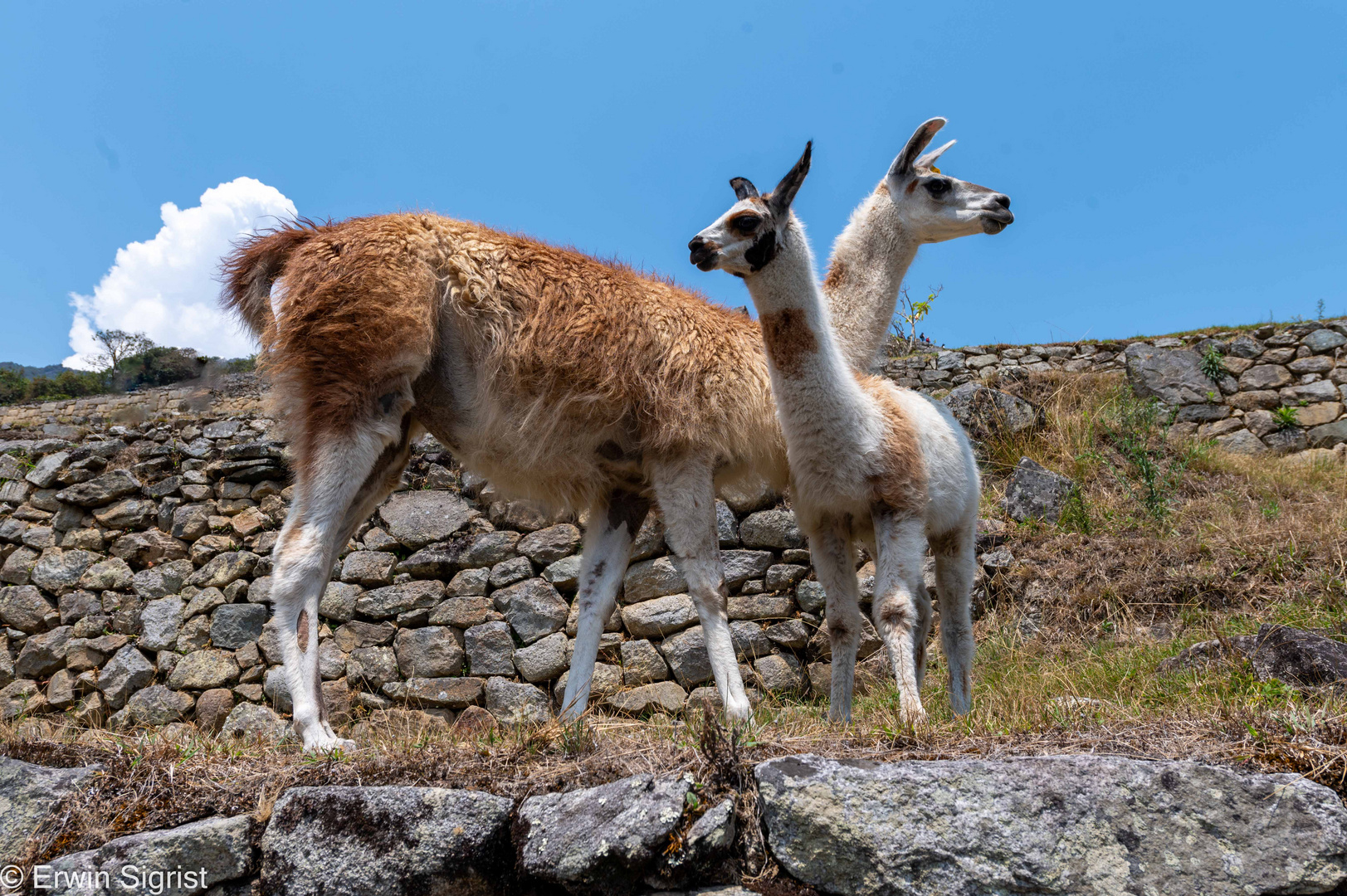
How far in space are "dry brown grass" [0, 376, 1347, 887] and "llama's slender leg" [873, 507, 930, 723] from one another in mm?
230

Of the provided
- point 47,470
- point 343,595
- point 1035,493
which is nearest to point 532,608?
point 343,595

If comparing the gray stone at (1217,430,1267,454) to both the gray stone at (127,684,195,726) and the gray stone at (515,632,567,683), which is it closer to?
the gray stone at (515,632,567,683)

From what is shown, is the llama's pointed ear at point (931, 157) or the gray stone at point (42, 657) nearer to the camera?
the llama's pointed ear at point (931, 157)

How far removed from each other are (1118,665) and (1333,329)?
8.89 m

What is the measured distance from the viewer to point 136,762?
2.76 metres

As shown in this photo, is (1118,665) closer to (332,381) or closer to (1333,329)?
(332,381)

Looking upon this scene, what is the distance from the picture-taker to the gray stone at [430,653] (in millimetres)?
6422

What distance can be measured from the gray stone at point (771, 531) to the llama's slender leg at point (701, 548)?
324 cm

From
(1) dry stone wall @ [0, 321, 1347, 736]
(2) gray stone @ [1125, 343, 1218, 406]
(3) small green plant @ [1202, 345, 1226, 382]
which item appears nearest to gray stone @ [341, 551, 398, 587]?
(1) dry stone wall @ [0, 321, 1347, 736]

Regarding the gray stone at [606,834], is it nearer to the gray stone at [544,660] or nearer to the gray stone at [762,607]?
the gray stone at [544,660]

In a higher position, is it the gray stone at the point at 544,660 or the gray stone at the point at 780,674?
the gray stone at the point at 544,660

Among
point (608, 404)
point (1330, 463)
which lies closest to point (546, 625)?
point (608, 404)

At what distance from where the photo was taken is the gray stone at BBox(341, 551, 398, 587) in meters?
6.86

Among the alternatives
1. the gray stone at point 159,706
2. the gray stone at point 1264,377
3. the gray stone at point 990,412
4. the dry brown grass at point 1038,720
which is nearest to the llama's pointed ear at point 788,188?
the dry brown grass at point 1038,720
